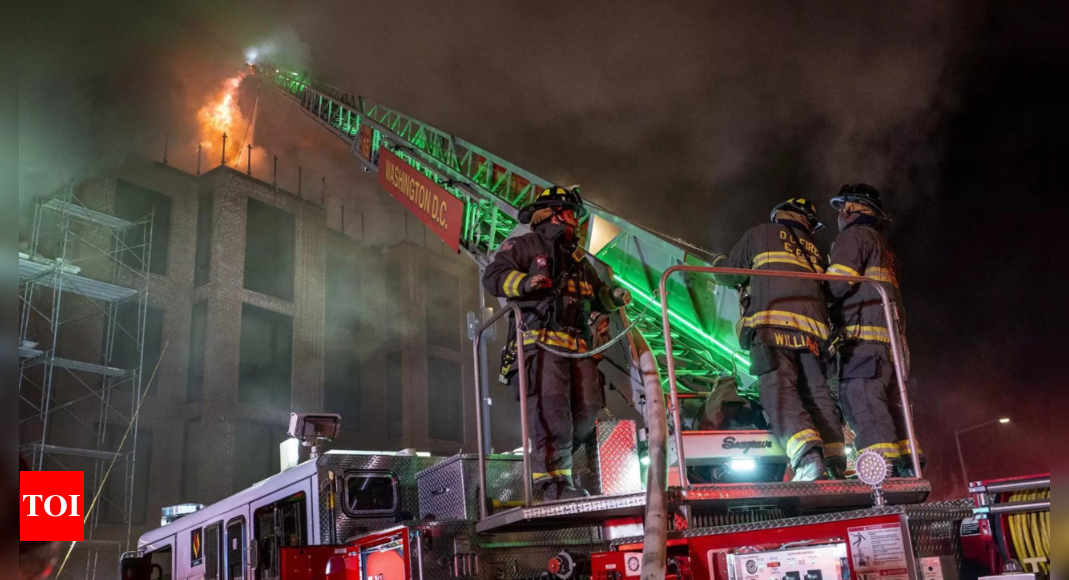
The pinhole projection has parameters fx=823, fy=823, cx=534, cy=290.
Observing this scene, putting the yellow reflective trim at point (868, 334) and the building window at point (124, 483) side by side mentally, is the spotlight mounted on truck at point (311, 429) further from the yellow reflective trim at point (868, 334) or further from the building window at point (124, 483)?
the building window at point (124, 483)

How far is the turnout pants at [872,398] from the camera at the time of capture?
4641 millimetres

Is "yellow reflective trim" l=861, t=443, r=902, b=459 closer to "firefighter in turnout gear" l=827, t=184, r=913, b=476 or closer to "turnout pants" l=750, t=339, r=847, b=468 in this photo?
"firefighter in turnout gear" l=827, t=184, r=913, b=476

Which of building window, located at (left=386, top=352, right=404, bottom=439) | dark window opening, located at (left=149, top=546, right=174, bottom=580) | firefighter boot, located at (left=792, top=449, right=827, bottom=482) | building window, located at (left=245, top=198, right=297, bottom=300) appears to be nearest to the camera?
firefighter boot, located at (left=792, top=449, right=827, bottom=482)

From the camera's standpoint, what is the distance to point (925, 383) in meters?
10.4

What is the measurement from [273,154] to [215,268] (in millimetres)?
3653

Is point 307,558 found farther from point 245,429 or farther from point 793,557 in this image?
point 245,429

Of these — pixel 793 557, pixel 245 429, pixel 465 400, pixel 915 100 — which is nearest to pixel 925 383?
pixel 915 100

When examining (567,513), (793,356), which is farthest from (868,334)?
(567,513)

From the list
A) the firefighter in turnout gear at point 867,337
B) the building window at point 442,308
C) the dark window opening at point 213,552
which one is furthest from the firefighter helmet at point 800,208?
the building window at point 442,308

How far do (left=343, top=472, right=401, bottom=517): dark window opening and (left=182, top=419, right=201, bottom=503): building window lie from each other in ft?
53.4

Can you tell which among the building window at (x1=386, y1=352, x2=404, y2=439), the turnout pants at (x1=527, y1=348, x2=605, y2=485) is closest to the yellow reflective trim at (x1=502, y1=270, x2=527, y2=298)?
the turnout pants at (x1=527, y1=348, x2=605, y2=485)

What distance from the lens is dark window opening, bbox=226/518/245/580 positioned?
607 cm

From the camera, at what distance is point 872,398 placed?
15.5 ft

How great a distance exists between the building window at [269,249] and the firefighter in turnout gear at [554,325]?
20.4 meters
